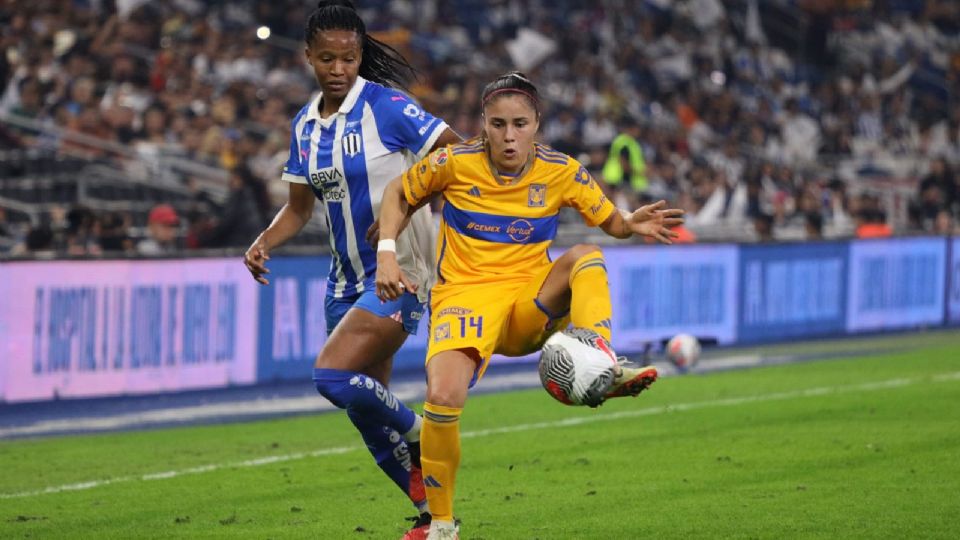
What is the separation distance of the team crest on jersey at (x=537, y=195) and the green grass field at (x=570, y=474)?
5.35 ft

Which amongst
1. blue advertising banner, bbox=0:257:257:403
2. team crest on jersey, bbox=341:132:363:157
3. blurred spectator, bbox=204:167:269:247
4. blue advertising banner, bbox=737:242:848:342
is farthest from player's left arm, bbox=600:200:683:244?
blue advertising banner, bbox=737:242:848:342

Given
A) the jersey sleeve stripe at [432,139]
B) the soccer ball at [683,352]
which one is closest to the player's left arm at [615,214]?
the jersey sleeve stripe at [432,139]

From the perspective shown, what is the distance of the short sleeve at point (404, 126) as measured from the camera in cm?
692

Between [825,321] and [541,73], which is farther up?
[541,73]

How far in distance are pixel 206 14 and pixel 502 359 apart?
9042 mm

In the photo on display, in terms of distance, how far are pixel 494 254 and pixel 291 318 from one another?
8.58 m

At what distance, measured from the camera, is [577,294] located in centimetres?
627

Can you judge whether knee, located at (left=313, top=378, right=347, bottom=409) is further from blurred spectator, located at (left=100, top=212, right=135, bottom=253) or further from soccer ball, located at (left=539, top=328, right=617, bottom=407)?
blurred spectator, located at (left=100, top=212, right=135, bottom=253)

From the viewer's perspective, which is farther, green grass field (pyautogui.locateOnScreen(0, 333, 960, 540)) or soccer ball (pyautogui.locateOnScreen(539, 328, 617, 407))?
green grass field (pyautogui.locateOnScreen(0, 333, 960, 540))

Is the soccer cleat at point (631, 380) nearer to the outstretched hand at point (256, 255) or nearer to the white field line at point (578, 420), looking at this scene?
the outstretched hand at point (256, 255)

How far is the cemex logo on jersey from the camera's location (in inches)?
272

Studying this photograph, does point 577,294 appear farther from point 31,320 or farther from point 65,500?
point 31,320

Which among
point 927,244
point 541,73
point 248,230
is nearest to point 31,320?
point 248,230

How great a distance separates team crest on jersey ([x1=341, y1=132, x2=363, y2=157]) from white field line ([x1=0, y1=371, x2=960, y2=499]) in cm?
324
